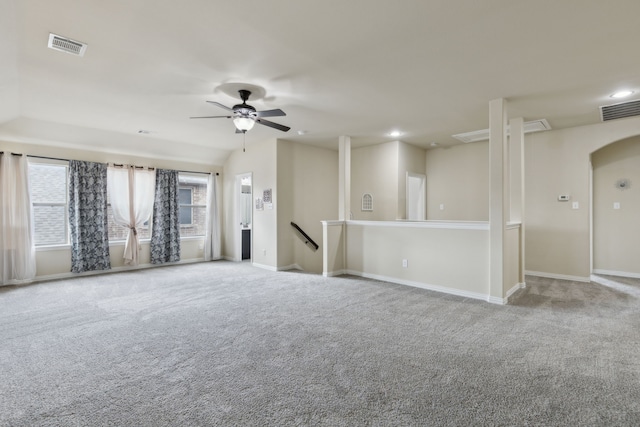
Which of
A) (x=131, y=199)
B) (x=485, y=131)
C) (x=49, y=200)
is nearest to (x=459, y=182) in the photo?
(x=485, y=131)

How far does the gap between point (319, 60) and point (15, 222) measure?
18.5 feet

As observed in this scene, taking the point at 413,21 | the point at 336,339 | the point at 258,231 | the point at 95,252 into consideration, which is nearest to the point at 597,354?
the point at 336,339

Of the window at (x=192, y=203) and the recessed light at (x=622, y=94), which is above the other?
the recessed light at (x=622, y=94)

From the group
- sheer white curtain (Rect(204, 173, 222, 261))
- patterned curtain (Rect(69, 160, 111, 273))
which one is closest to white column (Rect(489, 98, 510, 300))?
sheer white curtain (Rect(204, 173, 222, 261))

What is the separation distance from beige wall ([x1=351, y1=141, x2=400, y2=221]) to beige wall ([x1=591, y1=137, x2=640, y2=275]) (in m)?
3.59

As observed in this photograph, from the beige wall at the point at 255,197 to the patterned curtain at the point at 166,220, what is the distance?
120 cm

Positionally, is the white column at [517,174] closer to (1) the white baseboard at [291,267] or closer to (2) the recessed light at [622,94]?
(2) the recessed light at [622,94]

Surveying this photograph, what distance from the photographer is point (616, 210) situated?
564 cm

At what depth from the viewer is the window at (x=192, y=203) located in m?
7.42

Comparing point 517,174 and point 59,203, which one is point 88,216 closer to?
point 59,203

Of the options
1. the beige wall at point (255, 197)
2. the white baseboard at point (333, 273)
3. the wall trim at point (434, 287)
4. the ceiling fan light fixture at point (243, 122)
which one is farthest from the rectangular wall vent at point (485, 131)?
the ceiling fan light fixture at point (243, 122)

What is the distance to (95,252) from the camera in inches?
234

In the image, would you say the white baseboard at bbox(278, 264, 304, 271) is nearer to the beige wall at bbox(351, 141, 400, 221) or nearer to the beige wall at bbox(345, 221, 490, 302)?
the beige wall at bbox(345, 221, 490, 302)

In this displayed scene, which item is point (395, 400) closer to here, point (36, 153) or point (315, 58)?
point (315, 58)
